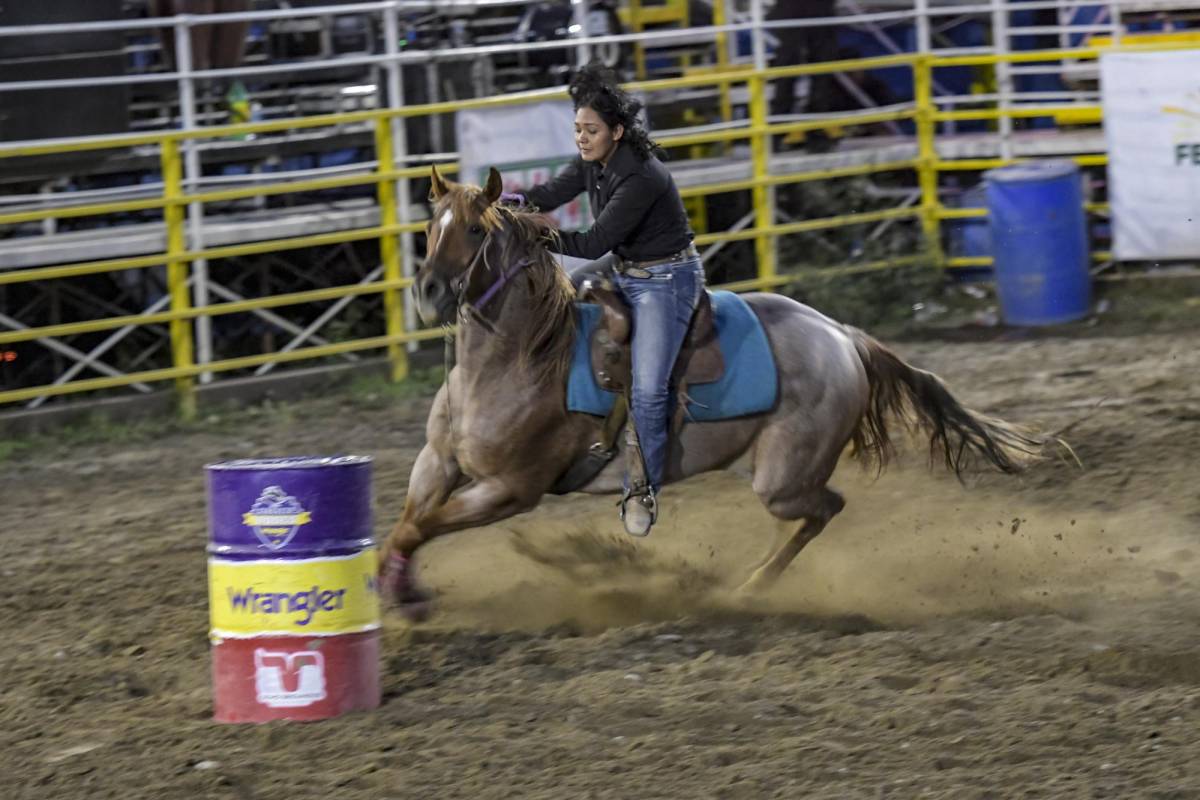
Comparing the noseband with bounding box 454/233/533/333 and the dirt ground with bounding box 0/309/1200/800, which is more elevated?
the noseband with bounding box 454/233/533/333

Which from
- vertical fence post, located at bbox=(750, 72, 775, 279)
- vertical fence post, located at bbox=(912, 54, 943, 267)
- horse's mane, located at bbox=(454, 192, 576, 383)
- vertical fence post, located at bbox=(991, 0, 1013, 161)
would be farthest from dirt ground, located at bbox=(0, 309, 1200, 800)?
vertical fence post, located at bbox=(991, 0, 1013, 161)

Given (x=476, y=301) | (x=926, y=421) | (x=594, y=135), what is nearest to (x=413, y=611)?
(x=476, y=301)

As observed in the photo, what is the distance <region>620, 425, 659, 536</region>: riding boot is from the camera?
5984 mm

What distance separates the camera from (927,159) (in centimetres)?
1310

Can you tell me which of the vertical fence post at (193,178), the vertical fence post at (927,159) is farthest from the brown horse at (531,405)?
the vertical fence post at (927,159)

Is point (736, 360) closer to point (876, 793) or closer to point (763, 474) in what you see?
point (763, 474)

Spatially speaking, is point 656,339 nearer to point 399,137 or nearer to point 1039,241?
point 399,137

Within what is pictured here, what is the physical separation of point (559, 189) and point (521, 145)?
5.12 meters

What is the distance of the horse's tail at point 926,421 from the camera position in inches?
258

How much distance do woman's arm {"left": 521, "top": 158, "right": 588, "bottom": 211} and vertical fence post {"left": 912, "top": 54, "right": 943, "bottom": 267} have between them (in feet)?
24.1

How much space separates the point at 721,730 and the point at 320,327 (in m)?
7.20

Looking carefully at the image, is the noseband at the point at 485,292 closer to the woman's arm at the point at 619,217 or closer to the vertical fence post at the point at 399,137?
the woman's arm at the point at 619,217

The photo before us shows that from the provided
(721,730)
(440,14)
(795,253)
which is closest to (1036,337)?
(795,253)

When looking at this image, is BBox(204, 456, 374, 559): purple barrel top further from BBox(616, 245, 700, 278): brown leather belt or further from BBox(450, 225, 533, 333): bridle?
BBox(616, 245, 700, 278): brown leather belt
